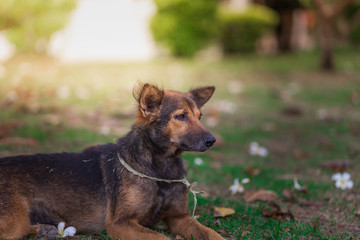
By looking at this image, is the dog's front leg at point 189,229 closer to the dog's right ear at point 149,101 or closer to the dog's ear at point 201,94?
the dog's right ear at point 149,101

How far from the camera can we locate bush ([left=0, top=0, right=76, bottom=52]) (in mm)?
11059

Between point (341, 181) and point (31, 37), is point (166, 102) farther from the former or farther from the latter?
point (31, 37)

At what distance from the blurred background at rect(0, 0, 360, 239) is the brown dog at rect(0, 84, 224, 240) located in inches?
21.7

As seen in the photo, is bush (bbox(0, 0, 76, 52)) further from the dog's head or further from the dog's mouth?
the dog's mouth

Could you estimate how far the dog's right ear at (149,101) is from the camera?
414 centimetres

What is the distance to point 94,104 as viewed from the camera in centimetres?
942

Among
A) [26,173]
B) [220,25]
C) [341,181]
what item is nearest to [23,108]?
[26,173]

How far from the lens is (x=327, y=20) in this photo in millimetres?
13992

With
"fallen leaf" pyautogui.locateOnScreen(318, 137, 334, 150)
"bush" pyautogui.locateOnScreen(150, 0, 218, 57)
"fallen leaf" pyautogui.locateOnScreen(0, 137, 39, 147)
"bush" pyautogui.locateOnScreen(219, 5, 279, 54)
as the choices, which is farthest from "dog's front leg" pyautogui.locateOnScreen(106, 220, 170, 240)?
"bush" pyautogui.locateOnScreen(219, 5, 279, 54)

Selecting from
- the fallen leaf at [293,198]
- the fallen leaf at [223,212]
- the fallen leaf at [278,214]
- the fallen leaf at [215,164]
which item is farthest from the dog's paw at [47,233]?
the fallen leaf at [215,164]

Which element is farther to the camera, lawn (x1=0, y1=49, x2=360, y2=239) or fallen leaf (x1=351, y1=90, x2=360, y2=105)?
fallen leaf (x1=351, y1=90, x2=360, y2=105)

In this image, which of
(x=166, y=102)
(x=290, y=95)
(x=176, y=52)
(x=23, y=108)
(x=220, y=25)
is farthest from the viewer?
(x=220, y=25)

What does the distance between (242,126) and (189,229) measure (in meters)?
5.05

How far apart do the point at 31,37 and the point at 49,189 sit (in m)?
9.11
